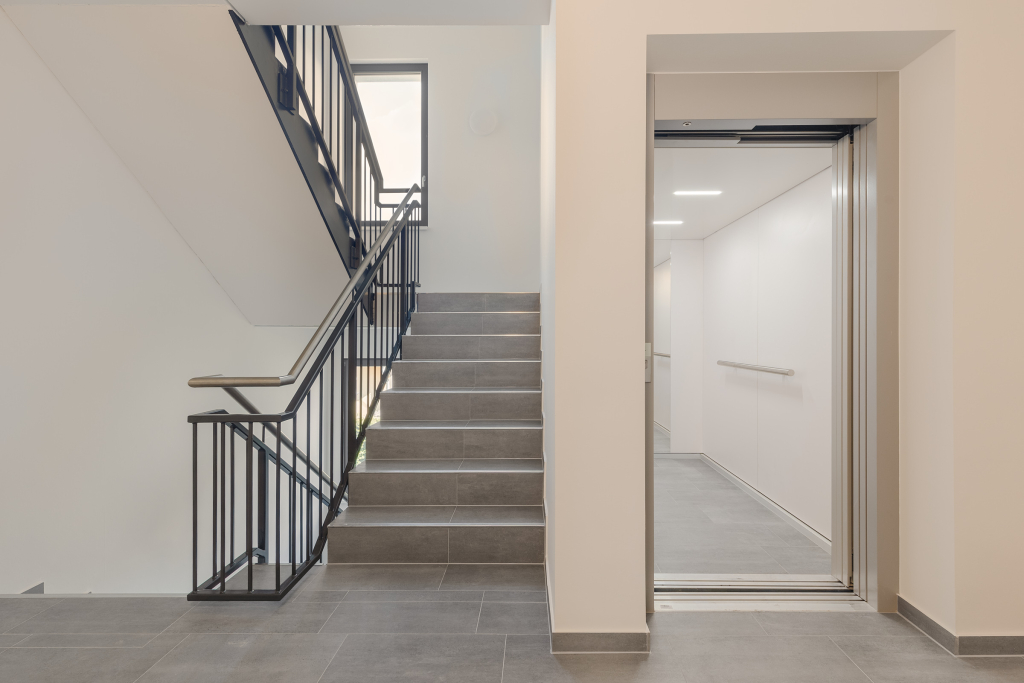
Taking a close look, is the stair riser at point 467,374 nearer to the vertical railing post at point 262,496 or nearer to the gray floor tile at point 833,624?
the vertical railing post at point 262,496

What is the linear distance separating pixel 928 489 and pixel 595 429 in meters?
1.25

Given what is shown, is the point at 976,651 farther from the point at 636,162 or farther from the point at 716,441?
the point at 716,441

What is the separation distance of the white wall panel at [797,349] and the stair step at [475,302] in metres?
1.88

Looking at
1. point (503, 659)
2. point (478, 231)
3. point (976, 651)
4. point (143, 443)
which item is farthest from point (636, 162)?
point (478, 231)

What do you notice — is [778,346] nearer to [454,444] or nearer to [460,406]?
[460,406]

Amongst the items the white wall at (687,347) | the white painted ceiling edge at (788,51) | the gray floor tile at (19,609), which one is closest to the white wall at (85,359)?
the gray floor tile at (19,609)

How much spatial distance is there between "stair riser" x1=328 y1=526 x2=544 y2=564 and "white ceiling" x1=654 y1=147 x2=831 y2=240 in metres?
1.92

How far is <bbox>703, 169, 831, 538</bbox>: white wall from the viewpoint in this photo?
3.27 meters

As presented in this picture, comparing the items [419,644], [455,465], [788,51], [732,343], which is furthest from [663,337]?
[419,644]

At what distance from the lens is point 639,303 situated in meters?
1.86

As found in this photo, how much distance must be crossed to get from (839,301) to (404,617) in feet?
7.39

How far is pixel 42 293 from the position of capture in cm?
267

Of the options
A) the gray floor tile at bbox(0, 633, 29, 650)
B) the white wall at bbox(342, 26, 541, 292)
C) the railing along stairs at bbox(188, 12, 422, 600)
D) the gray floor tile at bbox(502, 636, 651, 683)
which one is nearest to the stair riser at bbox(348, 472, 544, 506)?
the railing along stairs at bbox(188, 12, 422, 600)

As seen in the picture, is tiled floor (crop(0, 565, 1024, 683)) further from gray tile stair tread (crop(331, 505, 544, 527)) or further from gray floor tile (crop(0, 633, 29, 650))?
gray tile stair tread (crop(331, 505, 544, 527))
